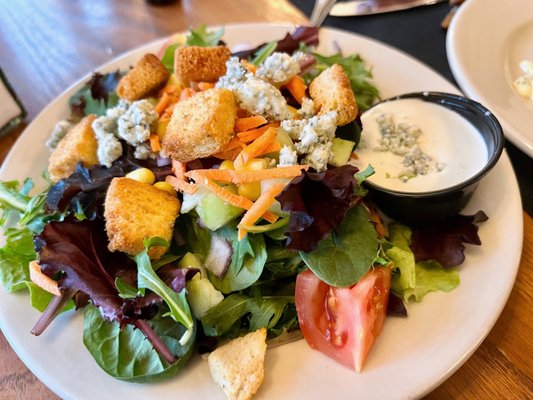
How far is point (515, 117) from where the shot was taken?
80.2 inches

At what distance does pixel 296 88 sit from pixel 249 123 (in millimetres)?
327

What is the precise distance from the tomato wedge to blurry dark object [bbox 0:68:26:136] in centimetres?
179

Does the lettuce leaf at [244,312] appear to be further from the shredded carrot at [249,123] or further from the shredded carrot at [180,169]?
the shredded carrot at [249,123]

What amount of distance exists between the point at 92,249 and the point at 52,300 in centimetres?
20

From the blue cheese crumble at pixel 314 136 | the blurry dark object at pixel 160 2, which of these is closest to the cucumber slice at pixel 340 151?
the blue cheese crumble at pixel 314 136

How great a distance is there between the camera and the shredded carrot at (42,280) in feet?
5.14

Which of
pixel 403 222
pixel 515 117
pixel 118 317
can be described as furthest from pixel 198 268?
pixel 515 117

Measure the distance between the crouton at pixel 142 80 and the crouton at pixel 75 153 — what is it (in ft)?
0.63

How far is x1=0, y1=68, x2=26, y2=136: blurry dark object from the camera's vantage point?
242cm

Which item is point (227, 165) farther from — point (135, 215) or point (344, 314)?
point (344, 314)

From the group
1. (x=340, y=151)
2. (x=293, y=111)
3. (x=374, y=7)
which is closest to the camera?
(x=340, y=151)

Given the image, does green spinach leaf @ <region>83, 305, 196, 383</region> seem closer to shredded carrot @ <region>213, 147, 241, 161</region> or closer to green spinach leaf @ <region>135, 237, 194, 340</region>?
green spinach leaf @ <region>135, 237, 194, 340</region>

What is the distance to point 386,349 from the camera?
1456 mm

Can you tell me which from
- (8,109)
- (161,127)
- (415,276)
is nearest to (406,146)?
(415,276)
